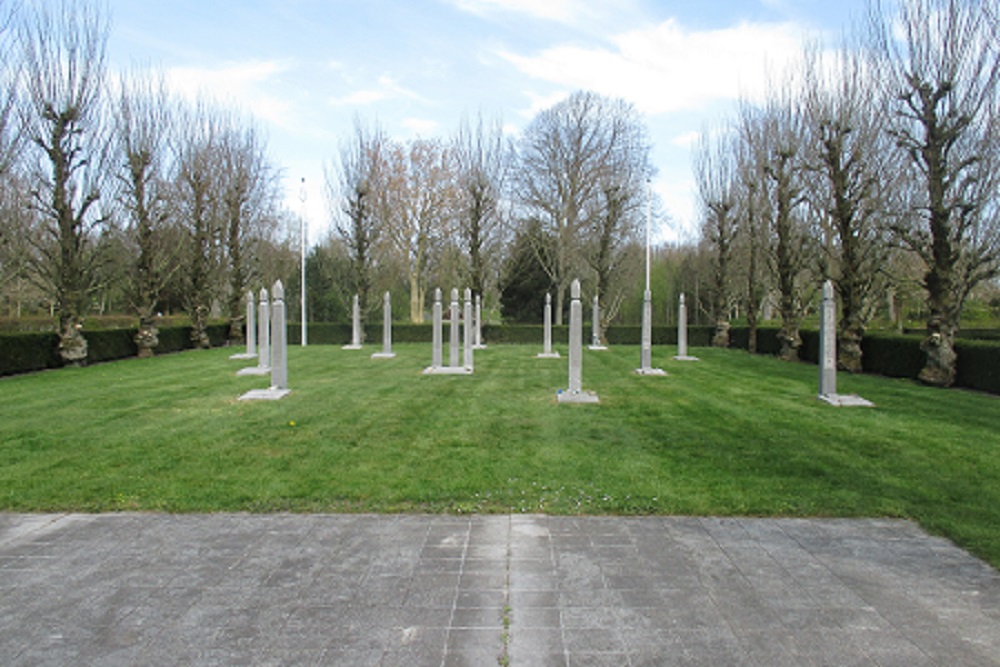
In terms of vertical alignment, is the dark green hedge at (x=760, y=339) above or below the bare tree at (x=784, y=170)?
below

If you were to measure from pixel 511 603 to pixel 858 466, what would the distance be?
185 inches

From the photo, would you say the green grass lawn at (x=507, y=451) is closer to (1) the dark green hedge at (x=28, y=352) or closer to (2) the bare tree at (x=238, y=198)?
(1) the dark green hedge at (x=28, y=352)

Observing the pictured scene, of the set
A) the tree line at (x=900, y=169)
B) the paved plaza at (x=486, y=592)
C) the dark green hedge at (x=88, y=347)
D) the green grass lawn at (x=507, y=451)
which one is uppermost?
the tree line at (x=900, y=169)

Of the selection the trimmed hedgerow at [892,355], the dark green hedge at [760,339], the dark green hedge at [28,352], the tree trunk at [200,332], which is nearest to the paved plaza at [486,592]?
the trimmed hedgerow at [892,355]

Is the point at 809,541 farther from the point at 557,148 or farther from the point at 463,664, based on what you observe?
the point at 557,148

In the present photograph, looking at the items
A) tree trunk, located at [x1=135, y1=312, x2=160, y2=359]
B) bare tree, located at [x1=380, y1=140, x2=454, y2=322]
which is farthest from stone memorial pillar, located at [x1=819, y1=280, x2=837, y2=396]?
bare tree, located at [x1=380, y1=140, x2=454, y2=322]

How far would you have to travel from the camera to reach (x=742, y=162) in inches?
871

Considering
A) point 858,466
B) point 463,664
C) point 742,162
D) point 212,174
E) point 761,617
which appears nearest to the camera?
point 463,664

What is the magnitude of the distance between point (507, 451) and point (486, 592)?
10.9ft

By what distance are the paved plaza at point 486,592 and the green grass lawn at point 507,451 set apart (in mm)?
401

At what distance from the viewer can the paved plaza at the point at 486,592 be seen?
2811mm

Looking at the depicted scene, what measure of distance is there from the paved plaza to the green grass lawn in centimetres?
40

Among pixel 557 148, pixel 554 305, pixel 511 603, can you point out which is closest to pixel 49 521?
pixel 511 603

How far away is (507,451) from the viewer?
671cm
